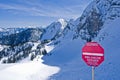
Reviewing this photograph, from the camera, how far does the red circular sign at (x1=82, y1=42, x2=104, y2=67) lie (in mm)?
8078

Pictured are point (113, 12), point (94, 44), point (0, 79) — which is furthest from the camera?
point (113, 12)

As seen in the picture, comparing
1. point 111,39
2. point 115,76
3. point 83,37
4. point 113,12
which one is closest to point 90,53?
point 115,76

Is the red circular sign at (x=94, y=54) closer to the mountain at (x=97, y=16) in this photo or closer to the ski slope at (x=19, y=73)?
the ski slope at (x=19, y=73)

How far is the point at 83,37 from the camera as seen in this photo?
13450 centimetres

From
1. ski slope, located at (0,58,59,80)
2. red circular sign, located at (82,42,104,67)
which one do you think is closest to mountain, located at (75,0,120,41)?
ski slope, located at (0,58,59,80)

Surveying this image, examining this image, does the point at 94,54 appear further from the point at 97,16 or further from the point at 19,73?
the point at 97,16

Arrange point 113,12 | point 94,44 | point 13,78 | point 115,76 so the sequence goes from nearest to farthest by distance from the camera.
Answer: point 94,44 → point 13,78 → point 115,76 → point 113,12

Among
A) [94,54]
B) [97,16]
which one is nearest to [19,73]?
[94,54]

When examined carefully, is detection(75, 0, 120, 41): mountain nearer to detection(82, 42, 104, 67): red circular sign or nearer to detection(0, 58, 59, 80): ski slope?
detection(0, 58, 59, 80): ski slope

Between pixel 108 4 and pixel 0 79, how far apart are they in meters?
102

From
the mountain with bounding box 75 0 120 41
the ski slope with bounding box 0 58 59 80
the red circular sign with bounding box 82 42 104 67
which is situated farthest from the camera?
the mountain with bounding box 75 0 120 41

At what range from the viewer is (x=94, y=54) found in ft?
26.8

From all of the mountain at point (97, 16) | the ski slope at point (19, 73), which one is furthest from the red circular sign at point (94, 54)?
the mountain at point (97, 16)

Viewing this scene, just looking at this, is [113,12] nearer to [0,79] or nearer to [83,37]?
[83,37]
